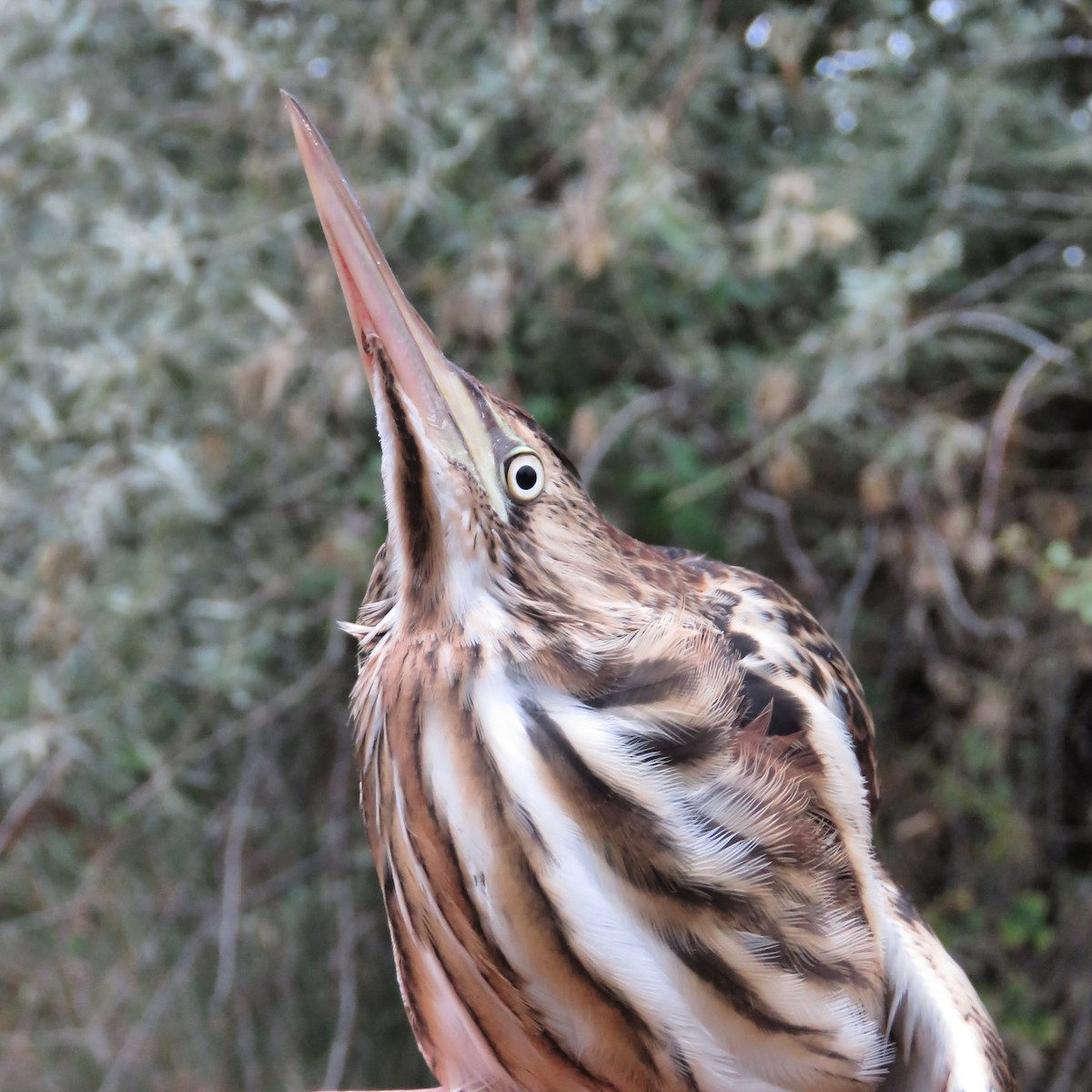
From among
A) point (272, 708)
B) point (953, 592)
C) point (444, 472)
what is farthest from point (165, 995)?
point (444, 472)

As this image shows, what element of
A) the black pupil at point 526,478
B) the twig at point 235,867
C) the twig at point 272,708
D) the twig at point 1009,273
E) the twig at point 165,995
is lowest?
the twig at point 165,995

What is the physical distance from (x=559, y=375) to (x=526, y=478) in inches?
41.7

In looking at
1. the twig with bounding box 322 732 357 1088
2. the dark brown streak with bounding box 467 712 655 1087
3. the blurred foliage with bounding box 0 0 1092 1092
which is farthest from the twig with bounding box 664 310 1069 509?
the dark brown streak with bounding box 467 712 655 1087

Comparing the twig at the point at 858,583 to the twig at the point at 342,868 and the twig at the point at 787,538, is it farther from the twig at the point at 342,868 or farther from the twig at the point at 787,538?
the twig at the point at 342,868

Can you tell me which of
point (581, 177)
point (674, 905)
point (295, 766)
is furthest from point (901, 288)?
point (295, 766)

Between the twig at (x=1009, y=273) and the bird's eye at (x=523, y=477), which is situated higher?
the twig at (x=1009, y=273)

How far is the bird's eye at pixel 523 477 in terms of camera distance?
76cm

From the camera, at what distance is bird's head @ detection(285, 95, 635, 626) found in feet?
2.31

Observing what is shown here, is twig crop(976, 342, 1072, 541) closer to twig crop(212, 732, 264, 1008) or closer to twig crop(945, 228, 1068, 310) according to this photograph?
twig crop(945, 228, 1068, 310)

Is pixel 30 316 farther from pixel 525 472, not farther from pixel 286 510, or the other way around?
pixel 525 472

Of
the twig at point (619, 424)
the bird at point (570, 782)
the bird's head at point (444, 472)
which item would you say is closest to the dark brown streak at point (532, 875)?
the bird at point (570, 782)

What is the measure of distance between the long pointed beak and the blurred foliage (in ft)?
2.69

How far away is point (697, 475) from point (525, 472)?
0.93 metres

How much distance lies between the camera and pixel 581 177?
176 cm
